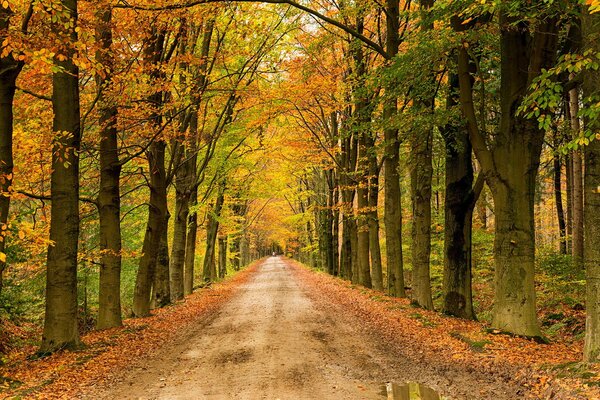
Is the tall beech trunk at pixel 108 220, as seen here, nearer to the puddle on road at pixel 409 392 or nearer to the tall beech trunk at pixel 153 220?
the tall beech trunk at pixel 153 220

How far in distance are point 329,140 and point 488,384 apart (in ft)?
71.8

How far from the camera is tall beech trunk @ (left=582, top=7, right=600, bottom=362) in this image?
6.82 meters

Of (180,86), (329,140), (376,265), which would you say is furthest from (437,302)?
(180,86)

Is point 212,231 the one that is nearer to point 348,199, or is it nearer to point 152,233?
point 348,199

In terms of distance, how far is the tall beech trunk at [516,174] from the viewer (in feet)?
31.1

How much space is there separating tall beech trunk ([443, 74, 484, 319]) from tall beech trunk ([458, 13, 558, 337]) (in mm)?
2791

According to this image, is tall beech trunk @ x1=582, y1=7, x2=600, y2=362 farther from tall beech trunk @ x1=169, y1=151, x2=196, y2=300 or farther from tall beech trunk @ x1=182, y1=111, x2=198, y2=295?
tall beech trunk @ x1=182, y1=111, x2=198, y2=295

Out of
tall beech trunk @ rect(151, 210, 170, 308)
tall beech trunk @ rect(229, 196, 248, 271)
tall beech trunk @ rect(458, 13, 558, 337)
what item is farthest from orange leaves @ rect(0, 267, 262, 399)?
tall beech trunk @ rect(229, 196, 248, 271)

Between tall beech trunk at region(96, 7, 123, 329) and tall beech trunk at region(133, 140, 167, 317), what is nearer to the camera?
tall beech trunk at region(96, 7, 123, 329)

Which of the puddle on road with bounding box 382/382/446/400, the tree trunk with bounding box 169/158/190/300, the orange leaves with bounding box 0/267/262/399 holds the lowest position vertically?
the orange leaves with bounding box 0/267/262/399

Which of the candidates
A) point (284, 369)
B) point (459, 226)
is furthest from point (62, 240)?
point (459, 226)

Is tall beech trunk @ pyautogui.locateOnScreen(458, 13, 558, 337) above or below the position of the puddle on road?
above

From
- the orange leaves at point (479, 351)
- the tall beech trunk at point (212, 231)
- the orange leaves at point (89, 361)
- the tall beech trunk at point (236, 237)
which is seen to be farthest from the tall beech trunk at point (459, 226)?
the tall beech trunk at point (236, 237)

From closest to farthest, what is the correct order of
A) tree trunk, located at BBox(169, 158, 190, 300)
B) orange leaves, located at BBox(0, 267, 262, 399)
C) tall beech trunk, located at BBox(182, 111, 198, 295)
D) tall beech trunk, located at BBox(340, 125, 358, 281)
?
orange leaves, located at BBox(0, 267, 262, 399), tree trunk, located at BBox(169, 158, 190, 300), tall beech trunk, located at BBox(182, 111, 198, 295), tall beech trunk, located at BBox(340, 125, 358, 281)
